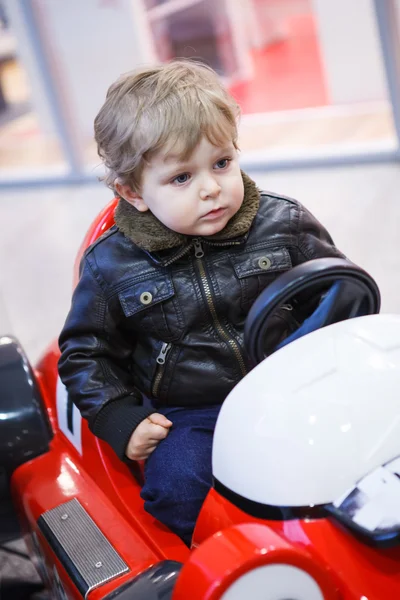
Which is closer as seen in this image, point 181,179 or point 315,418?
point 315,418

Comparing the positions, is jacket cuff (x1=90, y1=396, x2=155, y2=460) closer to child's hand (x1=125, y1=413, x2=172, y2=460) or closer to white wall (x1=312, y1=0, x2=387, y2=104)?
child's hand (x1=125, y1=413, x2=172, y2=460)

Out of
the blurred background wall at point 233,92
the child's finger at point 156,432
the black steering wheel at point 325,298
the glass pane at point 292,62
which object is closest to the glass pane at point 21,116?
the blurred background wall at point 233,92

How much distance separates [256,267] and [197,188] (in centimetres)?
13

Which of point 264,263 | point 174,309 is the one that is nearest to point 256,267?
point 264,263

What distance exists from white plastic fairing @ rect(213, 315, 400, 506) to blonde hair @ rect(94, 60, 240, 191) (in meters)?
0.27

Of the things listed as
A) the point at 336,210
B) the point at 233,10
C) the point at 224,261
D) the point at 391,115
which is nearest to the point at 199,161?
the point at 224,261

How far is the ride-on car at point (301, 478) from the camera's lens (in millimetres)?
698

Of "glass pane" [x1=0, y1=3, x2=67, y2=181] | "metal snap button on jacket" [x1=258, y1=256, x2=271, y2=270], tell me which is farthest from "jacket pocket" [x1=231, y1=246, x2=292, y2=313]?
"glass pane" [x1=0, y1=3, x2=67, y2=181]

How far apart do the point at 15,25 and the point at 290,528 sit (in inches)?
116

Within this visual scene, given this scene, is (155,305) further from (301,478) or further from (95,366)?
(301,478)

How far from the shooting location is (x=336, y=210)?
7.78 ft

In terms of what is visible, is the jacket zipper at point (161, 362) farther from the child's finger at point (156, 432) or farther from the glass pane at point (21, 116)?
the glass pane at point (21, 116)

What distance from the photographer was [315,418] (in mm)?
750

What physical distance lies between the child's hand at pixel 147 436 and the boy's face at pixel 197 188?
0.23 meters
